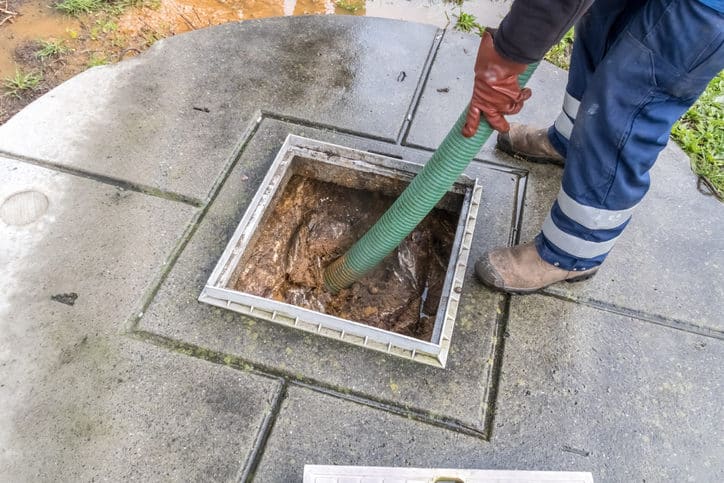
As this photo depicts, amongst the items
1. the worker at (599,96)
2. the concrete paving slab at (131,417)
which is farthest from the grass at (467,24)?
the concrete paving slab at (131,417)

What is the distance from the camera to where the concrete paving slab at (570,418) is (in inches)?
64.9

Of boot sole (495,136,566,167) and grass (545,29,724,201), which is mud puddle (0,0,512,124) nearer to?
grass (545,29,724,201)

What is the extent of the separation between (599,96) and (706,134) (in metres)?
1.53

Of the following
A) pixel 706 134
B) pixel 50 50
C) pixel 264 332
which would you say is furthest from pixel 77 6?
pixel 706 134

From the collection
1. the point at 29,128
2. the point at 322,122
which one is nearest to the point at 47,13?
the point at 29,128

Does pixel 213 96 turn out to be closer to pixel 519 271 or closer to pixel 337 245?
pixel 337 245

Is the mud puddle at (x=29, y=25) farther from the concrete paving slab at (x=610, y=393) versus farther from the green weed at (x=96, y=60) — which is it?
the concrete paving slab at (x=610, y=393)

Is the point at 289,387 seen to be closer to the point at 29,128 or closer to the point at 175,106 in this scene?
the point at 175,106

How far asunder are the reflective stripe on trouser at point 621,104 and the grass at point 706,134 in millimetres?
979

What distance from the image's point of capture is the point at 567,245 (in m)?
1.89

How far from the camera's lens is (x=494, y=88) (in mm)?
1474

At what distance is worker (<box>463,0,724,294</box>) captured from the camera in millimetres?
1365

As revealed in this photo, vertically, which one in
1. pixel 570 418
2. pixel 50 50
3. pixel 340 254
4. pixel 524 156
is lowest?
pixel 340 254

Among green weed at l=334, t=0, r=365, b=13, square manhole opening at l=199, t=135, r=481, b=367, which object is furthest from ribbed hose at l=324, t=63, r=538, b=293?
green weed at l=334, t=0, r=365, b=13
